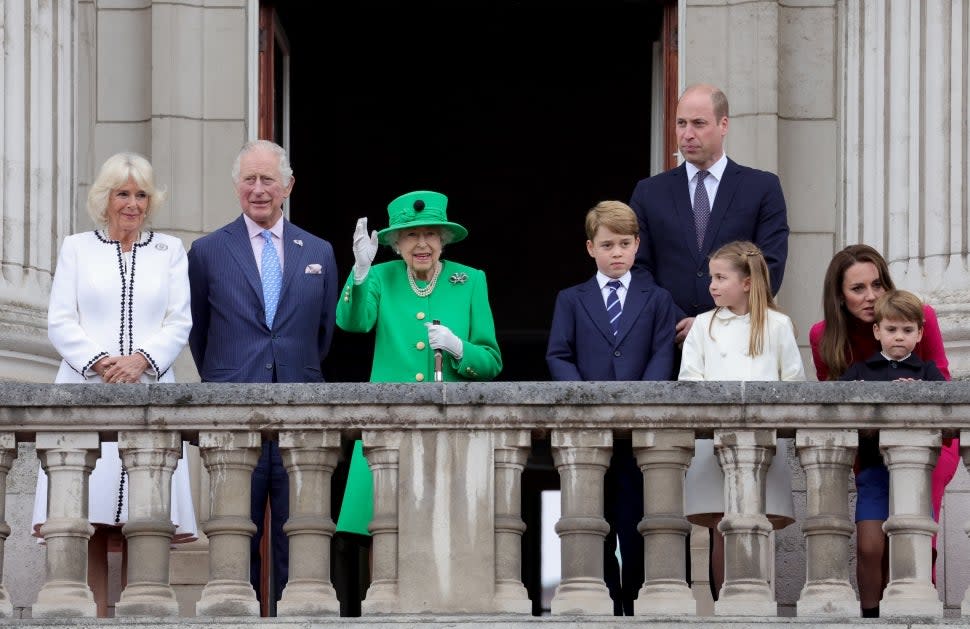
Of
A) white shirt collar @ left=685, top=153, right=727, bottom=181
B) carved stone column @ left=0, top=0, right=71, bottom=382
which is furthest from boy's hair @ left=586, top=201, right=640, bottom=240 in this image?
carved stone column @ left=0, top=0, right=71, bottom=382

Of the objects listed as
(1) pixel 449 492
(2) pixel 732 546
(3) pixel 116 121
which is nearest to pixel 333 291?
(1) pixel 449 492

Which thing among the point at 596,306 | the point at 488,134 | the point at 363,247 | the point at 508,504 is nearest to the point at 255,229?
the point at 363,247

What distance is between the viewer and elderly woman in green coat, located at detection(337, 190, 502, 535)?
9719 millimetres

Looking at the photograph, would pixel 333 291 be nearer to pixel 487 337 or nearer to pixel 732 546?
pixel 487 337

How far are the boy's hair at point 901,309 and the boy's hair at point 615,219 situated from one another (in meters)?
1.03

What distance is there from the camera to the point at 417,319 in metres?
9.85

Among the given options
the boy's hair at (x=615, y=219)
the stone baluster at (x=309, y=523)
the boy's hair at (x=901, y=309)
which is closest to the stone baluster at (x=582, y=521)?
the stone baluster at (x=309, y=523)

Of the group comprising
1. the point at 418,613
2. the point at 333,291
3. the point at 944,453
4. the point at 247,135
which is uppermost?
the point at 247,135

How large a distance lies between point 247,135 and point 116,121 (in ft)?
2.16

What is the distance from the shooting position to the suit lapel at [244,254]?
382 inches

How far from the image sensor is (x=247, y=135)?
1227 cm

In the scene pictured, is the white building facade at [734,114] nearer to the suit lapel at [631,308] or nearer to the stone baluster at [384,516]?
the suit lapel at [631,308]

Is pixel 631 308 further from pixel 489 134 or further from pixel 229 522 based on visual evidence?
pixel 489 134

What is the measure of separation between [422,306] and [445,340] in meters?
0.30
